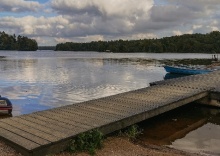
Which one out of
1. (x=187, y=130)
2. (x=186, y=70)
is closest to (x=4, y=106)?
(x=187, y=130)

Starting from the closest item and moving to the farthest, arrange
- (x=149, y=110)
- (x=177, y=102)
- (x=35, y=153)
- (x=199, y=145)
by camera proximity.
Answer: (x=35, y=153), (x=199, y=145), (x=149, y=110), (x=177, y=102)

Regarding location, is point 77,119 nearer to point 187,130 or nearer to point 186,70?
point 187,130

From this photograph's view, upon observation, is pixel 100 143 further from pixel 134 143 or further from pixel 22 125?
pixel 22 125

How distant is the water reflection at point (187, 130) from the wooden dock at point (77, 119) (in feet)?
2.88

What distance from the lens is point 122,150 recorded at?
7.99 metres

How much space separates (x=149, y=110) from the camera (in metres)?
11.2

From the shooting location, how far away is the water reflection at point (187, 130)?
1045 cm

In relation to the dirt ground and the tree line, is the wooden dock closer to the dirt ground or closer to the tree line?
the dirt ground

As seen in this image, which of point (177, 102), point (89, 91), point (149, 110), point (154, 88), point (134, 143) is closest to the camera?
point (134, 143)

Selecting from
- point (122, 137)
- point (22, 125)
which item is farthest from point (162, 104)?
point (22, 125)

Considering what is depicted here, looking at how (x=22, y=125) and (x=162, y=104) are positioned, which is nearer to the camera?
(x=22, y=125)

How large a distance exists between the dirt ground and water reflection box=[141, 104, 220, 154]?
1511mm

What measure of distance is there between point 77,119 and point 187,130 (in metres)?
5.58

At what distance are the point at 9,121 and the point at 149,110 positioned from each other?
5349 mm
